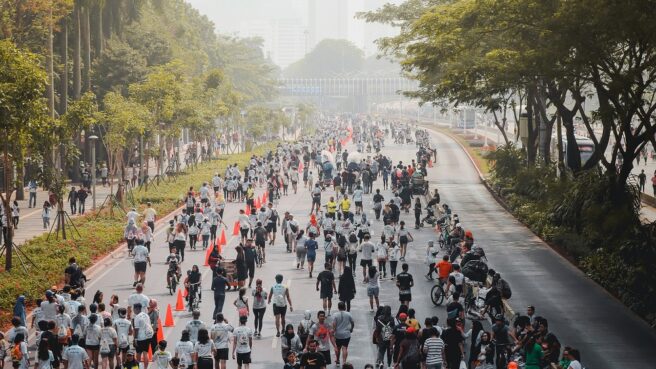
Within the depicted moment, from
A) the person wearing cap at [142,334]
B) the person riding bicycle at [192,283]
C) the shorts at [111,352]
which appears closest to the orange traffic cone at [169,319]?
the person riding bicycle at [192,283]

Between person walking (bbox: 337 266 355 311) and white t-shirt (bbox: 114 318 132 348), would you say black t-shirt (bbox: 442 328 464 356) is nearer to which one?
person walking (bbox: 337 266 355 311)

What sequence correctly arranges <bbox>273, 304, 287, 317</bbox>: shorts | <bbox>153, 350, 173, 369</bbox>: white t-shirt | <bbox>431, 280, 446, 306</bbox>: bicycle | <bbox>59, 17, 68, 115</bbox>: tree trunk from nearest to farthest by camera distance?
<bbox>153, 350, 173, 369</bbox>: white t-shirt < <bbox>273, 304, 287, 317</bbox>: shorts < <bbox>431, 280, 446, 306</bbox>: bicycle < <bbox>59, 17, 68, 115</bbox>: tree trunk

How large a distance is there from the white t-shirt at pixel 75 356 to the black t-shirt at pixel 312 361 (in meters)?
4.10

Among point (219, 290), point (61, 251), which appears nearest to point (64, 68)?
point (61, 251)

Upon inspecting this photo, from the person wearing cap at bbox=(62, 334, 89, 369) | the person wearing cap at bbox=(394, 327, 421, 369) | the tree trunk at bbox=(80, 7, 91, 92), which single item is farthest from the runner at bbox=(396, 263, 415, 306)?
the tree trunk at bbox=(80, 7, 91, 92)

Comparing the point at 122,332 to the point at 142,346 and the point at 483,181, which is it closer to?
the point at 142,346

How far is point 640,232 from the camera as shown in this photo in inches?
1226

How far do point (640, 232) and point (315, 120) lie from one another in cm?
15985

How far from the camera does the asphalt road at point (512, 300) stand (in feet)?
78.7

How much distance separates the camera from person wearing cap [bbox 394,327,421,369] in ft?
66.1

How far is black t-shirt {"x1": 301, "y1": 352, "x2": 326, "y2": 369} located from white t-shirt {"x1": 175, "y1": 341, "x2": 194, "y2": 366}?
2.22 metres

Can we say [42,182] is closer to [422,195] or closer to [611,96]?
[611,96]

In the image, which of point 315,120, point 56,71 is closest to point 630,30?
point 56,71

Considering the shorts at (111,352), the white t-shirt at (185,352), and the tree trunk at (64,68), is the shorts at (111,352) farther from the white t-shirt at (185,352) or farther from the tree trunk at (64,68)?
the tree trunk at (64,68)
